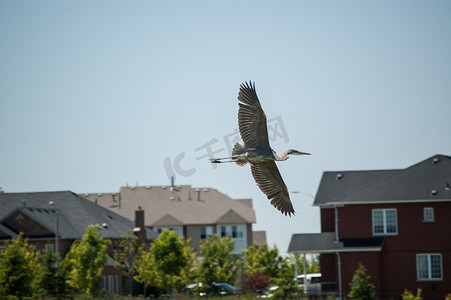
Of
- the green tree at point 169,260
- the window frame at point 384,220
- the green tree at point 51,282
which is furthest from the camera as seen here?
the green tree at point 169,260

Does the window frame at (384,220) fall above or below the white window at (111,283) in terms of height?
above

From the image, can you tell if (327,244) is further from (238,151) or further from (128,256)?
(238,151)

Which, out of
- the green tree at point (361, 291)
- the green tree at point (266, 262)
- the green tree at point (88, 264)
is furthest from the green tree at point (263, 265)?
the green tree at point (361, 291)

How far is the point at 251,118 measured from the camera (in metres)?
18.8

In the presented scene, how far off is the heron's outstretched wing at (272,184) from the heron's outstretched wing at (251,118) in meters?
0.94

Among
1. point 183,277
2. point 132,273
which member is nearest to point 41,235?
point 132,273

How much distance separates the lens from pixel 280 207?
64.9ft

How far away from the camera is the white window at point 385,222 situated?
46.7 m

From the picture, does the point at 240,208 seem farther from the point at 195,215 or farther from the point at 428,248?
the point at 428,248

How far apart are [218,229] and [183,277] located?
2926 centimetres

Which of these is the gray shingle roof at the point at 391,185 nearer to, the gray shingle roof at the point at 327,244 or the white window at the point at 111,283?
the gray shingle roof at the point at 327,244

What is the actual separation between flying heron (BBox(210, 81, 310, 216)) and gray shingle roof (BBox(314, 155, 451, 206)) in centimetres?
2741

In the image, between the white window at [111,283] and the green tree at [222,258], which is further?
the green tree at [222,258]

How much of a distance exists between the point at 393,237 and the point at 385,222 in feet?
3.34
